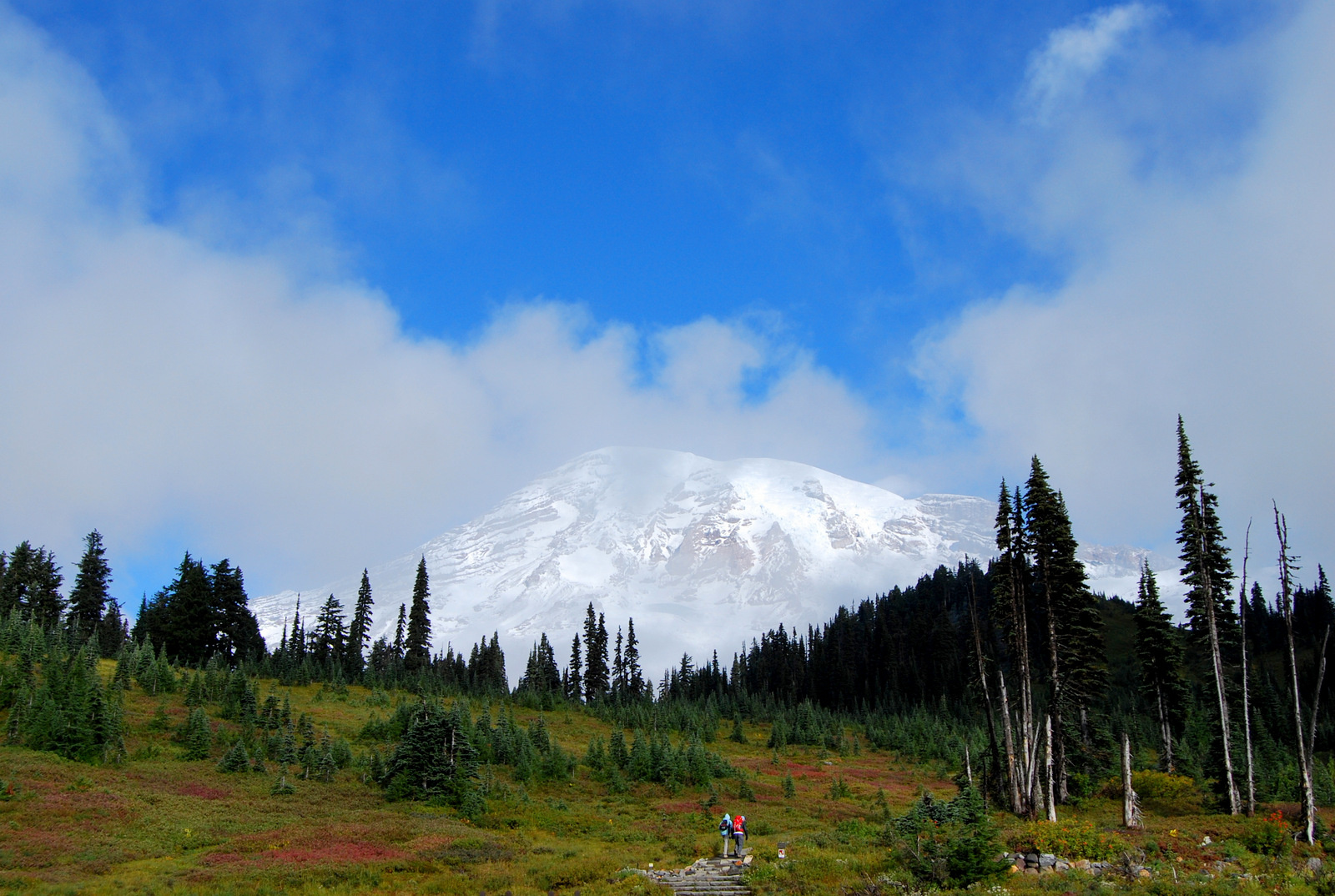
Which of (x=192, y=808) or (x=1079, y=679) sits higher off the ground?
(x=1079, y=679)

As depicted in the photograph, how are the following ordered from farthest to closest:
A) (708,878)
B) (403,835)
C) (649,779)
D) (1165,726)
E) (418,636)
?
(418,636), (649,779), (1165,726), (403,835), (708,878)

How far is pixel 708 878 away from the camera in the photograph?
25438mm

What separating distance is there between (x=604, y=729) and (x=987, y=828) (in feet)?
216

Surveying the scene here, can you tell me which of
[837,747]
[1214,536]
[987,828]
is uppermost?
[1214,536]

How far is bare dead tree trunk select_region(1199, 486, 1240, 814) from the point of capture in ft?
119

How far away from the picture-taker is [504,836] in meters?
35.2

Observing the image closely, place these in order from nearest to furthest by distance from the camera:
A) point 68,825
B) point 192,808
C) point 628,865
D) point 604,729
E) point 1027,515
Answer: point 628,865 → point 68,825 → point 192,808 → point 1027,515 → point 604,729

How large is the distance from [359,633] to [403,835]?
80350 mm

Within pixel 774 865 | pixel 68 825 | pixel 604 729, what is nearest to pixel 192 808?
pixel 68 825

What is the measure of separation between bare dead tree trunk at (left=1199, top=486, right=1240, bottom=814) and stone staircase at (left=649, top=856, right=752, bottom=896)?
2428cm

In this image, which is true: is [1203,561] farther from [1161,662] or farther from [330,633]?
[330,633]

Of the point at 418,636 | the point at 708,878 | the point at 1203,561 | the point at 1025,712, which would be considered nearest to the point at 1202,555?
the point at 1203,561

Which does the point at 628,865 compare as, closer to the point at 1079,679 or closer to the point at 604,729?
the point at 1079,679

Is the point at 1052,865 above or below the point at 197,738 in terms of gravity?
below
